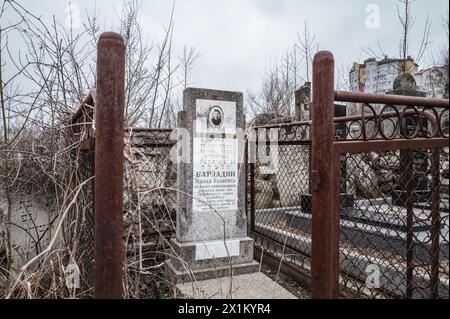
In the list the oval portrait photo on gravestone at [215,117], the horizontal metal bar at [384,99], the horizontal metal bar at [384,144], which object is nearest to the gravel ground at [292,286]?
the oval portrait photo on gravestone at [215,117]

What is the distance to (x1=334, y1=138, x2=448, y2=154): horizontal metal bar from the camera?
1.41 meters

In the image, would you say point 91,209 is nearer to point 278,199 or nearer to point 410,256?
point 410,256

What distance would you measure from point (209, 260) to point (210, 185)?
2.84 ft

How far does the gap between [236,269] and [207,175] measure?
3.77ft

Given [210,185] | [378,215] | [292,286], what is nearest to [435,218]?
[292,286]

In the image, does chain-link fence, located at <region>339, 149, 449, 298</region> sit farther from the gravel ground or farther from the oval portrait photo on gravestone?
the oval portrait photo on gravestone

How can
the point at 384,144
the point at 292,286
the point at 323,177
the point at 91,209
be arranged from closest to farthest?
the point at 323,177
the point at 384,144
the point at 91,209
the point at 292,286

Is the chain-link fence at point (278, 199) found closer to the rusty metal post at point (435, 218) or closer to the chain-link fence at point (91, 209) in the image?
the rusty metal post at point (435, 218)

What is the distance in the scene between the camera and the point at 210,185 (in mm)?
3883

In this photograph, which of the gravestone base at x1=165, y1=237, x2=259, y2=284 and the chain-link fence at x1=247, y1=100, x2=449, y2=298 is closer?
the chain-link fence at x1=247, y1=100, x2=449, y2=298

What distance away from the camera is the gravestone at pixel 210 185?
375 cm

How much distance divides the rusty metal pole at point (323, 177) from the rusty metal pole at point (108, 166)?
818mm

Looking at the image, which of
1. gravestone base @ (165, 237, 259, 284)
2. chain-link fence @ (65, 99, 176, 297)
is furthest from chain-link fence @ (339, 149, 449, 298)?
chain-link fence @ (65, 99, 176, 297)
